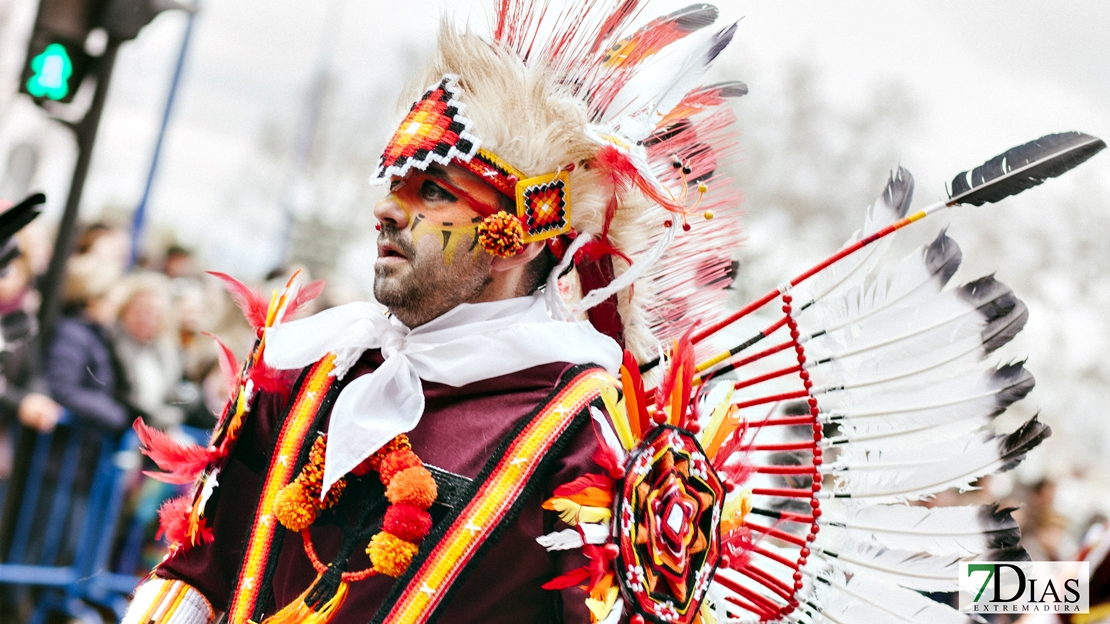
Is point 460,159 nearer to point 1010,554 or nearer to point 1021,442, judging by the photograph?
point 1021,442

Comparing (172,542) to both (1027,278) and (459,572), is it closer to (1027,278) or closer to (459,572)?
(459,572)

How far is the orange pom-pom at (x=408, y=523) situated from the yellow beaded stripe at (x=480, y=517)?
0.05 metres

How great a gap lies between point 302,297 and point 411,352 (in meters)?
0.42

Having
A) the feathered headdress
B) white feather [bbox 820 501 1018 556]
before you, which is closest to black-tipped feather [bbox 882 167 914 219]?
the feathered headdress

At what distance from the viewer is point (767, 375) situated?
2.16 metres

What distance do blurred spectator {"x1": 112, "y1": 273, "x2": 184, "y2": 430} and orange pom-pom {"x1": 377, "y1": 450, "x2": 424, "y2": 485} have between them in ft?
11.3

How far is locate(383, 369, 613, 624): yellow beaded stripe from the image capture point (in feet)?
6.16

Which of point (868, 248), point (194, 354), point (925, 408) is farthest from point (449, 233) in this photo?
point (194, 354)

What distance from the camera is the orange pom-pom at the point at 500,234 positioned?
81.2 inches

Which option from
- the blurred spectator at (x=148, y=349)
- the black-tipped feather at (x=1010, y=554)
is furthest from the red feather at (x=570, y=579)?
the blurred spectator at (x=148, y=349)

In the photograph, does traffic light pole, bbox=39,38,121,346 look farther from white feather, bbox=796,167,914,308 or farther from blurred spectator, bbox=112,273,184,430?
white feather, bbox=796,167,914,308

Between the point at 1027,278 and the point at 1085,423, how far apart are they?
111 inches

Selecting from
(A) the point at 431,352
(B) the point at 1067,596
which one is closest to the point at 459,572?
(A) the point at 431,352

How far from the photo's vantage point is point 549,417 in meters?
1.98
